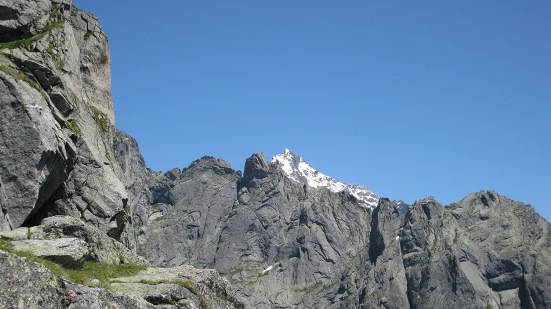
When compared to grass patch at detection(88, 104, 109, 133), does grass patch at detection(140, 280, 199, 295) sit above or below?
below

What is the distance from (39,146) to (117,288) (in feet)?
51.4

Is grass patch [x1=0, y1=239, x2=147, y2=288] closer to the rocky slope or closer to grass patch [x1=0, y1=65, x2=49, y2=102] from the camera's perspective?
the rocky slope

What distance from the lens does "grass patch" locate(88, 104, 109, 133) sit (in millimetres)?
54475

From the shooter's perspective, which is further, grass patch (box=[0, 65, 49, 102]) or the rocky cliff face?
grass patch (box=[0, 65, 49, 102])

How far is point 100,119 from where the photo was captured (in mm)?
55531

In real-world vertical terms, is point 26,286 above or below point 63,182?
below

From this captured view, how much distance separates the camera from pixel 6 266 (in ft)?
52.7

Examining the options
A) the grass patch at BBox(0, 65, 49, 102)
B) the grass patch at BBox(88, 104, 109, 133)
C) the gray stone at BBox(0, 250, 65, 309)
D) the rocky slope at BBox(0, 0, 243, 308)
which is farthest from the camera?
the grass patch at BBox(88, 104, 109, 133)

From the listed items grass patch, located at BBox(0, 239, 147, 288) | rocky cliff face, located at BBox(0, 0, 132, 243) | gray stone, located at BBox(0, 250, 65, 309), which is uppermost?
rocky cliff face, located at BBox(0, 0, 132, 243)

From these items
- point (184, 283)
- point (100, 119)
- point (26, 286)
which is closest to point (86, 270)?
point (184, 283)

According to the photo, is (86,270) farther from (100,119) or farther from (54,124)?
(100,119)

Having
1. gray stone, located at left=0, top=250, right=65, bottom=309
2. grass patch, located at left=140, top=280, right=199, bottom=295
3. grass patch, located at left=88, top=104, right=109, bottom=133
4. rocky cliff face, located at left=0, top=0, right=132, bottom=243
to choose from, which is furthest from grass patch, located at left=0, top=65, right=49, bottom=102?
gray stone, located at left=0, top=250, right=65, bottom=309

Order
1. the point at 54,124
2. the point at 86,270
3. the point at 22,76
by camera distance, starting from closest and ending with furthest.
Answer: the point at 86,270 → the point at 54,124 → the point at 22,76

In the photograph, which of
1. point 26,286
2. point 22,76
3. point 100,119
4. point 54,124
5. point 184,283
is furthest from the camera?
point 100,119
